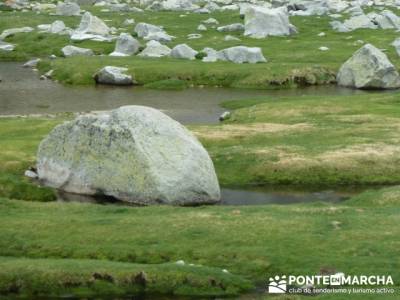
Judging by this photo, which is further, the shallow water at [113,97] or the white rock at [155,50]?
the white rock at [155,50]

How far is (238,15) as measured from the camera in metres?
164

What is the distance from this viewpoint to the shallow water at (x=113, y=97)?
82.9 m

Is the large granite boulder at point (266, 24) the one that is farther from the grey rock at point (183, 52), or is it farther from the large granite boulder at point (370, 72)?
the large granite boulder at point (370, 72)

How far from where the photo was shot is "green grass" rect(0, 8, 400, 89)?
4122 inches

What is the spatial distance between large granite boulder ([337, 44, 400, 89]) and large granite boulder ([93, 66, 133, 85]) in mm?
29244

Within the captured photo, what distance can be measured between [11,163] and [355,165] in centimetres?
2444

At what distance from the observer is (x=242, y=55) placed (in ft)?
379

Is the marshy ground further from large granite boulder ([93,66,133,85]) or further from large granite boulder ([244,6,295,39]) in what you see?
large granite boulder ([244,6,295,39])

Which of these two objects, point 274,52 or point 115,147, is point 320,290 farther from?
point 274,52

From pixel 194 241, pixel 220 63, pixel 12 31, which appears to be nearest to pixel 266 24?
pixel 220 63

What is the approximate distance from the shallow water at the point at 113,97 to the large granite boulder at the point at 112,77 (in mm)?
2217

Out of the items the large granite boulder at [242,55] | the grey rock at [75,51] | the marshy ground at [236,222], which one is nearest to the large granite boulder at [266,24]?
the large granite boulder at [242,55]

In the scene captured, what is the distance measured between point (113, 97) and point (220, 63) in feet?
81.3

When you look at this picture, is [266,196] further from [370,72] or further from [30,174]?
[370,72]
